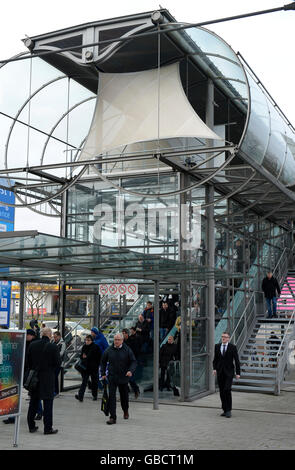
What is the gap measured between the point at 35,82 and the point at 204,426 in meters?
9.76

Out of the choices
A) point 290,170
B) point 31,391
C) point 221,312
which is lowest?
point 31,391

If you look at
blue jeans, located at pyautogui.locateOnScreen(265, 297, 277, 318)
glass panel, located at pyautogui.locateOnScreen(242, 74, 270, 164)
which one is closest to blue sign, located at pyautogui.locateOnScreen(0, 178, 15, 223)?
glass panel, located at pyautogui.locateOnScreen(242, 74, 270, 164)

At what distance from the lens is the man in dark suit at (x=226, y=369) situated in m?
12.4

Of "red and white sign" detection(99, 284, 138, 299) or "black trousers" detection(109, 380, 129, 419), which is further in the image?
"red and white sign" detection(99, 284, 138, 299)

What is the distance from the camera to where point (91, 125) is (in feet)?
52.4

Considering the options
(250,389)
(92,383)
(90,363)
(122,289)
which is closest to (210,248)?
(122,289)

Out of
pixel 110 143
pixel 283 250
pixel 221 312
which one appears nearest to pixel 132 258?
pixel 110 143

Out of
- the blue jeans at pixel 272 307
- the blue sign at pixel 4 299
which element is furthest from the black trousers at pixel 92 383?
the blue jeans at pixel 272 307

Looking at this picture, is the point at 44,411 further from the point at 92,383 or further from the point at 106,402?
the point at 92,383

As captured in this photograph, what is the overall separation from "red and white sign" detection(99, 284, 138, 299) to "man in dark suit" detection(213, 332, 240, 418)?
11.8 feet

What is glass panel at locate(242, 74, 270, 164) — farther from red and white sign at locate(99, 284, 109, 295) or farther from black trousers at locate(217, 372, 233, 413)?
red and white sign at locate(99, 284, 109, 295)

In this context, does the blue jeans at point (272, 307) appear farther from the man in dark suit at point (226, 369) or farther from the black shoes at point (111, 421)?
the black shoes at point (111, 421)

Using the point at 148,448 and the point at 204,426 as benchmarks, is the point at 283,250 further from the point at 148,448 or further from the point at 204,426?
the point at 148,448

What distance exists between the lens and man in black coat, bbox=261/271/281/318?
69.6 ft
